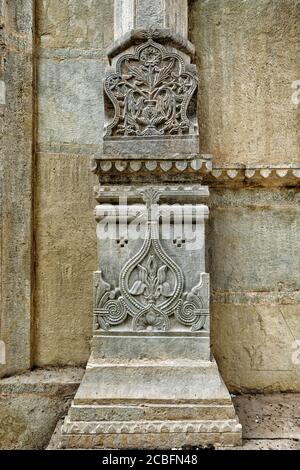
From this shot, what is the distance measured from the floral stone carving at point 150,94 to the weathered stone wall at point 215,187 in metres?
0.46

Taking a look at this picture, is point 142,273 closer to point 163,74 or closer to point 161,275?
point 161,275

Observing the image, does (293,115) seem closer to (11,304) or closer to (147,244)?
(147,244)

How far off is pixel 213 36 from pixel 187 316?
5.66 feet

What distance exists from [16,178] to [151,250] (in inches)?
39.2

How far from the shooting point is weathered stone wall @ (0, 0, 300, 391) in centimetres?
225

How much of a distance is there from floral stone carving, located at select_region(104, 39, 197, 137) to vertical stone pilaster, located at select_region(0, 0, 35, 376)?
0.69 meters

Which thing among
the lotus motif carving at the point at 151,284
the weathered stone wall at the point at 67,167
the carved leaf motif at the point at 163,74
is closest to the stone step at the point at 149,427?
the lotus motif carving at the point at 151,284

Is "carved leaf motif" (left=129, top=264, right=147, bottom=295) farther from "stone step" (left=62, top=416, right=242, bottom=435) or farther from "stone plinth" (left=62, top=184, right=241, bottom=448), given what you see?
"stone step" (left=62, top=416, right=242, bottom=435)

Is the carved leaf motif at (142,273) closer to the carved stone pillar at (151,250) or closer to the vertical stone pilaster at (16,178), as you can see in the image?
the carved stone pillar at (151,250)

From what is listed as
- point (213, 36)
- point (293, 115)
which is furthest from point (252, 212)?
point (213, 36)

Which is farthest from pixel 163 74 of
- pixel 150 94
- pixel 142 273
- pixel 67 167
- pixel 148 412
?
pixel 148 412

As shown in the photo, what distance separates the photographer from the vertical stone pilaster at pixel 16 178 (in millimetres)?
2264

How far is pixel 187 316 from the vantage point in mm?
1842

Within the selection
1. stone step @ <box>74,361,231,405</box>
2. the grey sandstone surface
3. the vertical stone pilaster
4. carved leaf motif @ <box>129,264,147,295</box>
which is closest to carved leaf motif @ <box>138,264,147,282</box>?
carved leaf motif @ <box>129,264,147,295</box>
